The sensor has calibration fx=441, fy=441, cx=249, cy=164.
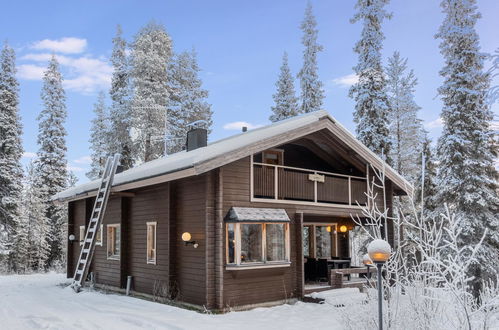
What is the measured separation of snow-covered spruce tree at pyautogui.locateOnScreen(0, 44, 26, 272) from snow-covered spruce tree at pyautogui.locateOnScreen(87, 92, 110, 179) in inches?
239

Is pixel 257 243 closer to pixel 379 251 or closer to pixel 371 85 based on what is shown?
pixel 379 251

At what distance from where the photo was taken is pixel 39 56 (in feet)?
91.2

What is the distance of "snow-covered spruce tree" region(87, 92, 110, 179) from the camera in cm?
2980

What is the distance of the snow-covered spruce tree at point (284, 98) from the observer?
29.4 m

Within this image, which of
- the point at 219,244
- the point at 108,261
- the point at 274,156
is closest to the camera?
the point at 219,244

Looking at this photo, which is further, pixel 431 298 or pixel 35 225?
pixel 35 225

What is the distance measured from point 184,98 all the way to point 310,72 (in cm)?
815

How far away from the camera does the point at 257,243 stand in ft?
35.5

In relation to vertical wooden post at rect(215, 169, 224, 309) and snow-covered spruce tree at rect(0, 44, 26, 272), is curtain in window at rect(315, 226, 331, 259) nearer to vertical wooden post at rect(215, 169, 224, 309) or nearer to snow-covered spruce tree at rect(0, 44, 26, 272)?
vertical wooden post at rect(215, 169, 224, 309)

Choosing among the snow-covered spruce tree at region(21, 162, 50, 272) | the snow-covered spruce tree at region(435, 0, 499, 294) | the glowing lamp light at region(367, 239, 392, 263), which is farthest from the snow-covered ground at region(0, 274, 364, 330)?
the snow-covered spruce tree at region(21, 162, 50, 272)

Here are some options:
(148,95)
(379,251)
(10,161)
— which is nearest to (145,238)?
(379,251)

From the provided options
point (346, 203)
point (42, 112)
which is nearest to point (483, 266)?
point (346, 203)

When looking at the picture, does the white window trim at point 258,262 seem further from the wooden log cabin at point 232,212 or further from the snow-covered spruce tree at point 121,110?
the snow-covered spruce tree at point 121,110

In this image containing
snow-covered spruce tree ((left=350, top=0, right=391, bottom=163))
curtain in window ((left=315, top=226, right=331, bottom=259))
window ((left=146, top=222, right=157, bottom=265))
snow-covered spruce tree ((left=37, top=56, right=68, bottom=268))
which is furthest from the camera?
snow-covered spruce tree ((left=37, top=56, right=68, bottom=268))
